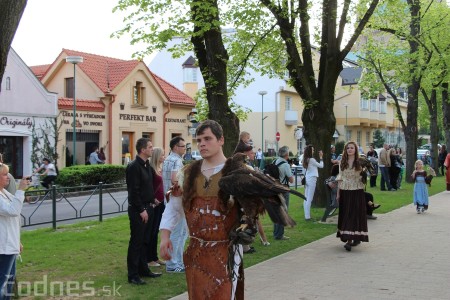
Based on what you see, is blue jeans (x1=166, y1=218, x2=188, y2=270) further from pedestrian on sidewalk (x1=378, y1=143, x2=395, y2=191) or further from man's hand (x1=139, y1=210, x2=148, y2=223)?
pedestrian on sidewalk (x1=378, y1=143, x2=395, y2=191)

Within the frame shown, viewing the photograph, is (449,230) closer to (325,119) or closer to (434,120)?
(325,119)

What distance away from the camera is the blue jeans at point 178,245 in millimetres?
7934

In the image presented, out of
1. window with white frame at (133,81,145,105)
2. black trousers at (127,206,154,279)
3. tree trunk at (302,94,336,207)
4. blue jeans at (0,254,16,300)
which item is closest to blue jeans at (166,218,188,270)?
black trousers at (127,206,154,279)

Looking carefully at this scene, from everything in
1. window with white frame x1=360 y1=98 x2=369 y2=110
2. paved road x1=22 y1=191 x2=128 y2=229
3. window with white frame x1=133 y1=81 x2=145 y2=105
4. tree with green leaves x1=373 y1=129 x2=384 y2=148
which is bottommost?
paved road x1=22 y1=191 x2=128 y2=229

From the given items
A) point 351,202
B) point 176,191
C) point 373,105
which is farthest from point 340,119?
point 176,191

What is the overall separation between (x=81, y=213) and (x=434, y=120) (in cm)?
2384

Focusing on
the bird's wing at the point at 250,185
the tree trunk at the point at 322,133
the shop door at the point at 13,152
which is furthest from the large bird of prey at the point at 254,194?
the shop door at the point at 13,152

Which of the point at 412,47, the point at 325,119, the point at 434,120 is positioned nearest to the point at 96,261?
the point at 325,119

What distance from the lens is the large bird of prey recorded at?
12.8 feet

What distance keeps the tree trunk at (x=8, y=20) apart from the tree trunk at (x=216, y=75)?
6.10 meters

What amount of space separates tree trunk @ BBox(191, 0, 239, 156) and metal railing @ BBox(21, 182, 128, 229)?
3.89m

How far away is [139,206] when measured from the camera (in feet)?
23.4

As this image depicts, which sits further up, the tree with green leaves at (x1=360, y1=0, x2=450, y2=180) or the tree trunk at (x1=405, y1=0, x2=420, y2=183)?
the tree with green leaves at (x1=360, y1=0, x2=450, y2=180)

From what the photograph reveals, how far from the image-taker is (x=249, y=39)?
16.2 m
